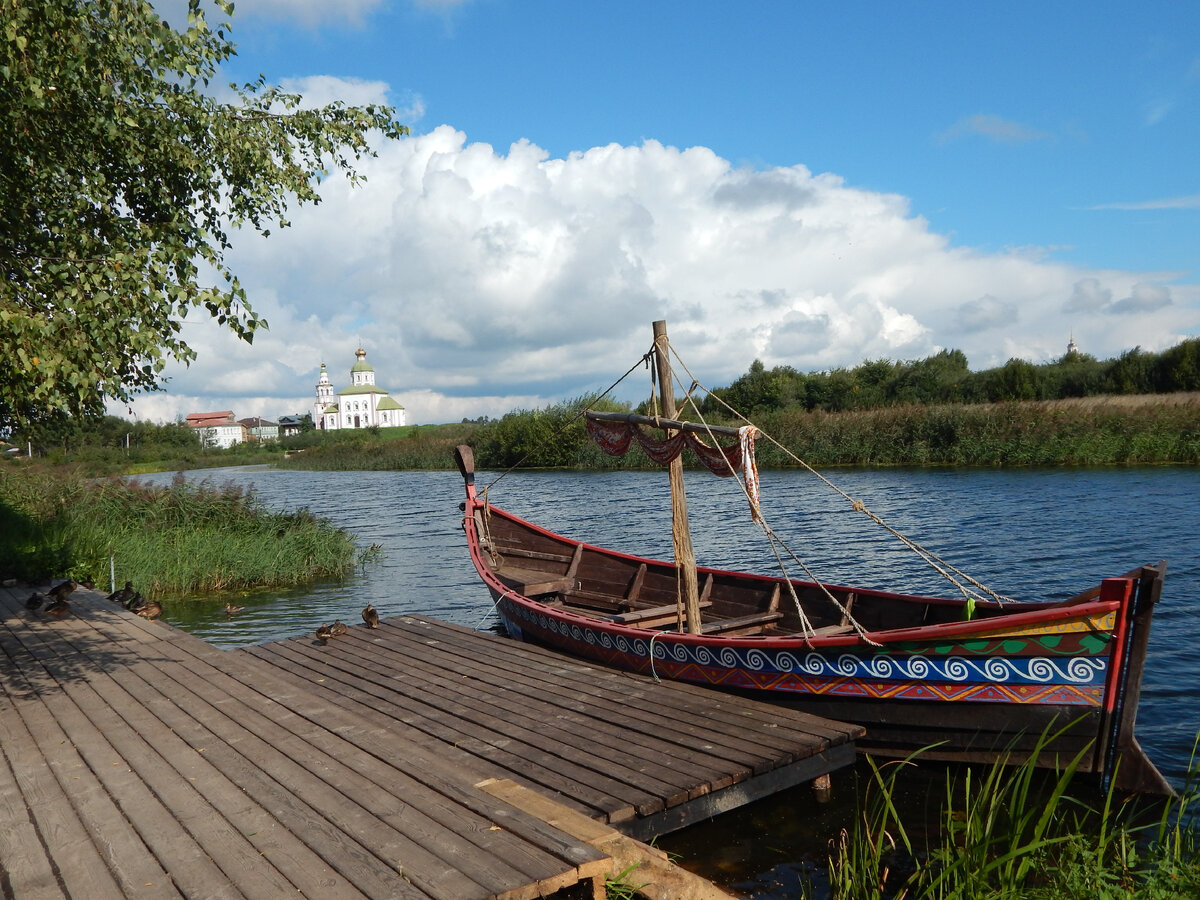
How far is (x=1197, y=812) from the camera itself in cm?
647

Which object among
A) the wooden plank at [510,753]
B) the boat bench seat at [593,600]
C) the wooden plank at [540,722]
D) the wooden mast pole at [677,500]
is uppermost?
the wooden mast pole at [677,500]

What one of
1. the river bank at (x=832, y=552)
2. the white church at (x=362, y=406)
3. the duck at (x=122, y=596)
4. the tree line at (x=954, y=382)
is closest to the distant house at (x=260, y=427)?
the white church at (x=362, y=406)

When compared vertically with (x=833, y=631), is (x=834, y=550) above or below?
below

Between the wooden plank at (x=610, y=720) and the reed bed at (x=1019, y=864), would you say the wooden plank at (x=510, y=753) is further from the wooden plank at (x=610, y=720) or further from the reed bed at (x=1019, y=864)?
the reed bed at (x=1019, y=864)

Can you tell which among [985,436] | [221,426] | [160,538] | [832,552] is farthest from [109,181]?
[221,426]

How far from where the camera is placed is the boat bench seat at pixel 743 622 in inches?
354

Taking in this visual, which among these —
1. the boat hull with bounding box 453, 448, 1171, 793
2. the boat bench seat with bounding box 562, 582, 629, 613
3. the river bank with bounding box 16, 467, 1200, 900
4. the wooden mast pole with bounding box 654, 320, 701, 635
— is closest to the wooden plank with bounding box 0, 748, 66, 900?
the river bank with bounding box 16, 467, 1200, 900

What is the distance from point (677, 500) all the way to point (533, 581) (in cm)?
405

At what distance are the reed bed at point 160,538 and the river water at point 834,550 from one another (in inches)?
23.0

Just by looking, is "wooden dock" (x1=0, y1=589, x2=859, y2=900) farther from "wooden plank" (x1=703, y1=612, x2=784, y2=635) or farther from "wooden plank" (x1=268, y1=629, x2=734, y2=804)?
"wooden plank" (x1=703, y1=612, x2=784, y2=635)

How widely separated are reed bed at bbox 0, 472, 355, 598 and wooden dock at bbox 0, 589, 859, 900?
5.99 metres

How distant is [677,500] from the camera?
29.7 feet

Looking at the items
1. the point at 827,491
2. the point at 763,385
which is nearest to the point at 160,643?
the point at 827,491

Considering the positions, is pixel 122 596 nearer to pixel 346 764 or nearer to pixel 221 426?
pixel 346 764
